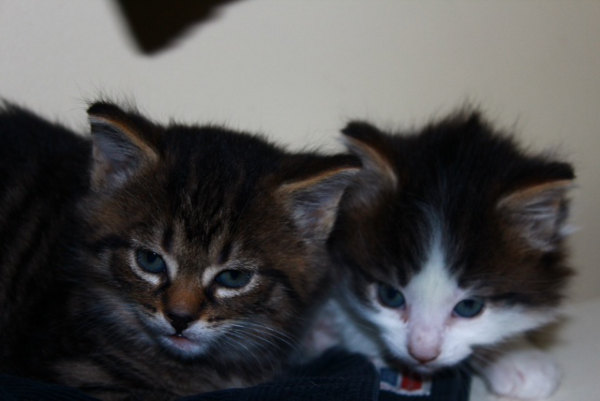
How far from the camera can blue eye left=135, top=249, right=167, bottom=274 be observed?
60.6 inches

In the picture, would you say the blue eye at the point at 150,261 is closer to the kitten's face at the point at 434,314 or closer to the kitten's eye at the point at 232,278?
the kitten's eye at the point at 232,278

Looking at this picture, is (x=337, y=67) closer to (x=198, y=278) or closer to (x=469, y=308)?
(x=469, y=308)

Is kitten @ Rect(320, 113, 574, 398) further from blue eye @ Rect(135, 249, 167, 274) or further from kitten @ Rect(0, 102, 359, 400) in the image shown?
blue eye @ Rect(135, 249, 167, 274)

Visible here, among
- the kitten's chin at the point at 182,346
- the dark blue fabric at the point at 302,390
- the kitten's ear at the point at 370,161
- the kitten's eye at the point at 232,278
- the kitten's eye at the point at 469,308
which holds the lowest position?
the dark blue fabric at the point at 302,390

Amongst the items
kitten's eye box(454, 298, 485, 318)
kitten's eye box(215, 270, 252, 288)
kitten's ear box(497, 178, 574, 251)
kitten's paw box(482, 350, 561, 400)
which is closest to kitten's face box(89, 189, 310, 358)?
kitten's eye box(215, 270, 252, 288)

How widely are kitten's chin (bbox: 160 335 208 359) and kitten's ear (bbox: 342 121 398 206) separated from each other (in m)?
0.53

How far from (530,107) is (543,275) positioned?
0.80 metres

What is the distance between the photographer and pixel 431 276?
5.65 feet

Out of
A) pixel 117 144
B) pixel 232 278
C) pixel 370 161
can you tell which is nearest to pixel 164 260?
pixel 232 278

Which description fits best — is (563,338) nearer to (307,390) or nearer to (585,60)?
(585,60)

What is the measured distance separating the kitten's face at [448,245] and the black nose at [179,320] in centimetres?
47

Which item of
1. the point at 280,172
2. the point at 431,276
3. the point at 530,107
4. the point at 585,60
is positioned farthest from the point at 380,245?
the point at 585,60

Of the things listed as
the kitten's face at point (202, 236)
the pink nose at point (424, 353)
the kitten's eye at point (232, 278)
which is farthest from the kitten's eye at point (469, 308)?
the kitten's eye at point (232, 278)

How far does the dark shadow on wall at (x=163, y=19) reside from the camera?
1966 millimetres
